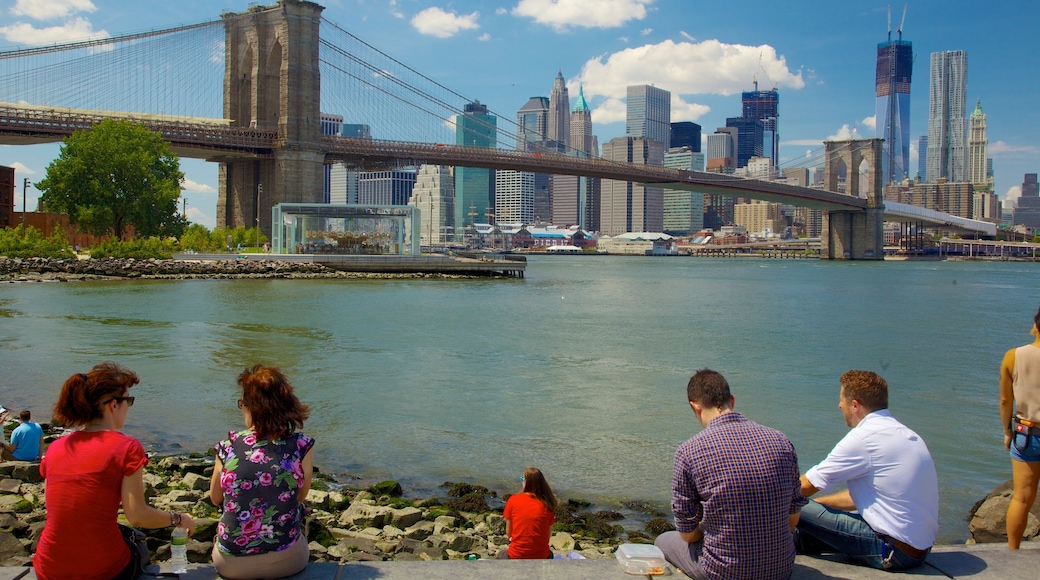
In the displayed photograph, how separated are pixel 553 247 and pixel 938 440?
16527 cm

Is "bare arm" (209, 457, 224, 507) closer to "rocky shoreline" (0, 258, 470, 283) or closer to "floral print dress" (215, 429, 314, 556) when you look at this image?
"floral print dress" (215, 429, 314, 556)

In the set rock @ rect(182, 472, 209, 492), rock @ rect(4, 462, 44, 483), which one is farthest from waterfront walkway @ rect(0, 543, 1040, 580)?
rock @ rect(4, 462, 44, 483)

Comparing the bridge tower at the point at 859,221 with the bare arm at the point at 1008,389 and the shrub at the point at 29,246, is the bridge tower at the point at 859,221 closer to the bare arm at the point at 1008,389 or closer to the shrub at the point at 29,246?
the shrub at the point at 29,246

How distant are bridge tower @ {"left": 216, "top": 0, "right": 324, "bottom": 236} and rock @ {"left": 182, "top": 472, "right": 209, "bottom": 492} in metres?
50.8

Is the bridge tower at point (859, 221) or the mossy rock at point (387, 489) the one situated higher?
the bridge tower at point (859, 221)

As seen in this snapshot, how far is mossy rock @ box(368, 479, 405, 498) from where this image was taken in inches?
303

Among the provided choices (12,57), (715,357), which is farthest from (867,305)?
(12,57)

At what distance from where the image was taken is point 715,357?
19141 mm

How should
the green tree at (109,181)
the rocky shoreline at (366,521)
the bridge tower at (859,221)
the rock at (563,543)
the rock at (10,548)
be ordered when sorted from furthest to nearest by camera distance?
the bridge tower at (859,221) → the green tree at (109,181) → the rock at (563,543) → the rocky shoreline at (366,521) → the rock at (10,548)

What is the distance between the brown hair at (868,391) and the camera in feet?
12.5

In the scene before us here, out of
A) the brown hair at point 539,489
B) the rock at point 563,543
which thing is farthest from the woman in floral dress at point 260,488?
the rock at point 563,543

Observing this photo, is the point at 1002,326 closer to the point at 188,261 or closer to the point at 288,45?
the point at 188,261

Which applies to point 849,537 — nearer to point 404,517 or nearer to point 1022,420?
point 1022,420

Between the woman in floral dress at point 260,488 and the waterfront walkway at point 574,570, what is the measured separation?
5.3 inches
